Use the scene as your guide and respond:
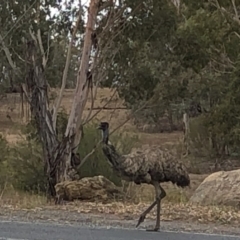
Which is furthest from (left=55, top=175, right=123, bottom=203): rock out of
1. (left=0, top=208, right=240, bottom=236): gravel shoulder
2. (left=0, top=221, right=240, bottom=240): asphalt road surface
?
(left=0, top=221, right=240, bottom=240): asphalt road surface

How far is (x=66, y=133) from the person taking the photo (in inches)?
662

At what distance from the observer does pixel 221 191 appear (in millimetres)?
14414

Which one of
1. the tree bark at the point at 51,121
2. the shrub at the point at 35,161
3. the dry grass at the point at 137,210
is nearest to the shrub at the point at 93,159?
the shrub at the point at 35,161

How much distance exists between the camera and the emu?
9.81 m

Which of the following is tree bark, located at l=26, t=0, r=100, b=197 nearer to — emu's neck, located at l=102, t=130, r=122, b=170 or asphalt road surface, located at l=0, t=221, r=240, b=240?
emu's neck, located at l=102, t=130, r=122, b=170

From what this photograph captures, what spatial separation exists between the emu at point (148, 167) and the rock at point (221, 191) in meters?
3.98

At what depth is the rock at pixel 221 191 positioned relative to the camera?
46.2ft

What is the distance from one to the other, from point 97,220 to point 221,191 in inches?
172

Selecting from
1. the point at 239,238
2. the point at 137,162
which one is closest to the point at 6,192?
the point at 137,162

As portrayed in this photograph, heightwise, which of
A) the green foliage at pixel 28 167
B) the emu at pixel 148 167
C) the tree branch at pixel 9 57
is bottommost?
the green foliage at pixel 28 167

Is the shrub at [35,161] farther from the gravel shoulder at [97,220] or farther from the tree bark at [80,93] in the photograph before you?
the gravel shoulder at [97,220]

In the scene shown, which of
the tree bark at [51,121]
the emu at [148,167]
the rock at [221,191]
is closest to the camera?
the emu at [148,167]

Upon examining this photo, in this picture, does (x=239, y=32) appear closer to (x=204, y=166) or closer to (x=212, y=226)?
(x=212, y=226)

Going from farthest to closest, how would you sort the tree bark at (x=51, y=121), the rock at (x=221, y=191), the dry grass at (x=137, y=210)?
the tree bark at (x=51, y=121) < the rock at (x=221, y=191) < the dry grass at (x=137, y=210)
